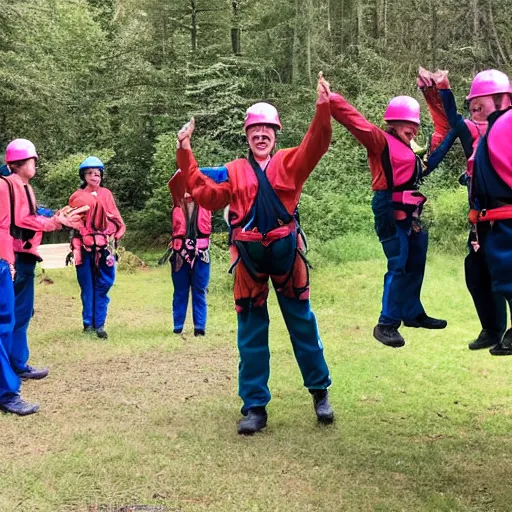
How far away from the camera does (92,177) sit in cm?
892

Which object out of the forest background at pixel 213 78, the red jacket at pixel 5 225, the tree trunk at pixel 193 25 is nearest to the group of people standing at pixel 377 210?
the red jacket at pixel 5 225

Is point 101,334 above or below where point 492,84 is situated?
below

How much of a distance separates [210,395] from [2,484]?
7.90ft

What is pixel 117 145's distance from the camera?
23266 millimetres

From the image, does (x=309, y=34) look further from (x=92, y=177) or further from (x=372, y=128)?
(x=372, y=128)

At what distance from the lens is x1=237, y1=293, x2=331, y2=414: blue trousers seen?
5.42m

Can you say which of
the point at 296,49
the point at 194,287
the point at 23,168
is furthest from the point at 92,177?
the point at 296,49

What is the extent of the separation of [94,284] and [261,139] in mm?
4703

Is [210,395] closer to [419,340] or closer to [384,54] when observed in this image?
[419,340]

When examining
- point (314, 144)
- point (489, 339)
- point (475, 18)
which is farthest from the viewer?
point (475, 18)

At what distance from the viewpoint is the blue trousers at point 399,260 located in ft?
16.0

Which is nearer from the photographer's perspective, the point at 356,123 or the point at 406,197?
the point at 356,123

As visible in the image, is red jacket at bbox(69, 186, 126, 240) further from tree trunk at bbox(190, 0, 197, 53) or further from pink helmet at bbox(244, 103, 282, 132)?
tree trunk at bbox(190, 0, 197, 53)

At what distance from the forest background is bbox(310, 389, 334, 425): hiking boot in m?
8.49
